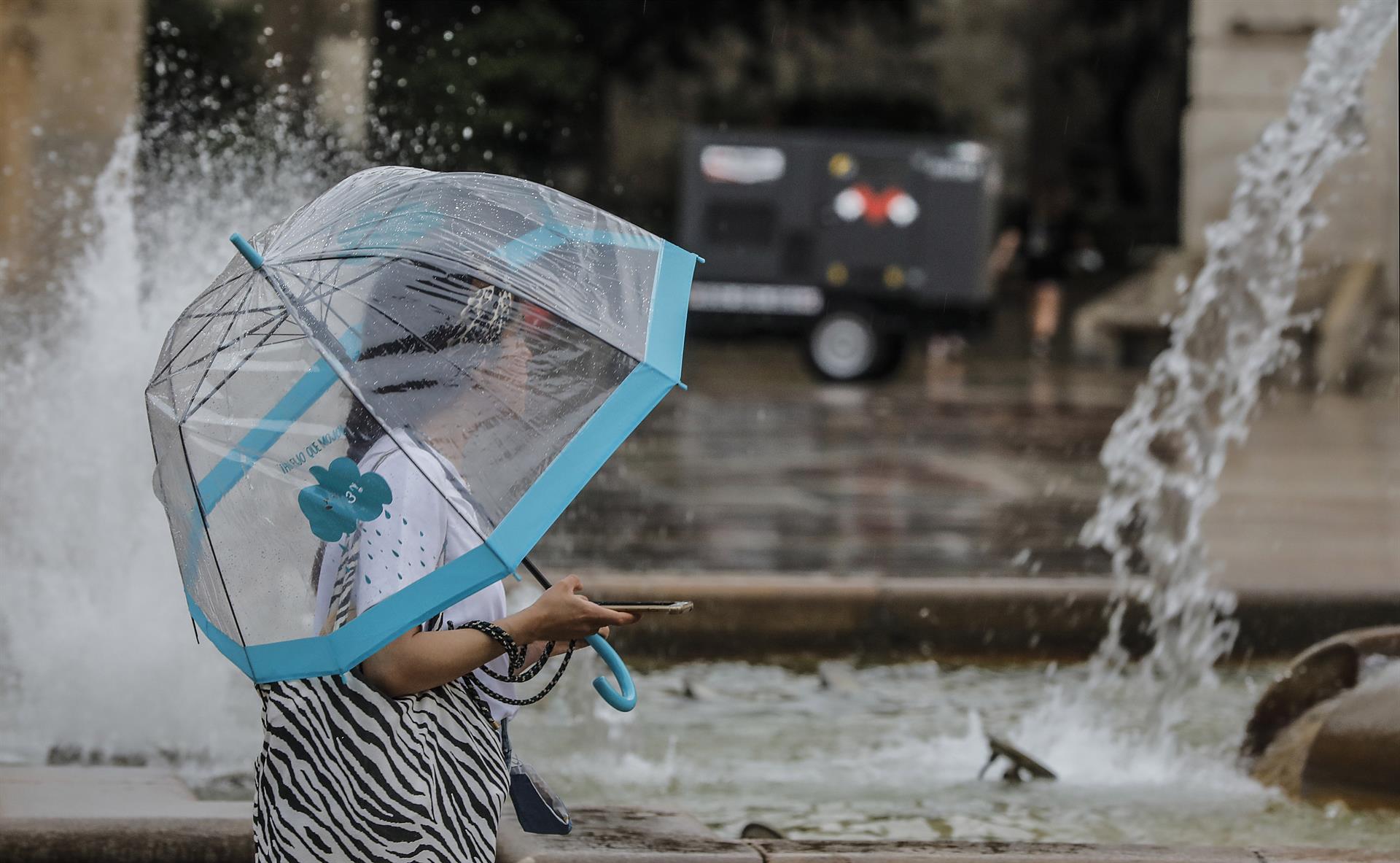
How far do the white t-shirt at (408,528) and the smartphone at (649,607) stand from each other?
220 millimetres

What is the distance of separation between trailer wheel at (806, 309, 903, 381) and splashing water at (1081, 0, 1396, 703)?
2578 mm

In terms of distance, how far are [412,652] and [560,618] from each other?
0.21 meters

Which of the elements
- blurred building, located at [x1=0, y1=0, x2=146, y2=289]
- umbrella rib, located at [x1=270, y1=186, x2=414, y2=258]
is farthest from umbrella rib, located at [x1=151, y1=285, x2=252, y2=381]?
blurred building, located at [x1=0, y1=0, x2=146, y2=289]

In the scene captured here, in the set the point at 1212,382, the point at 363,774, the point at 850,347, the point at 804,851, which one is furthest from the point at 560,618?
the point at 850,347

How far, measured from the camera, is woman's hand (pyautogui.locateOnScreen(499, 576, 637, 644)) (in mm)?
2699

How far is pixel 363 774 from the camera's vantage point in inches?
109

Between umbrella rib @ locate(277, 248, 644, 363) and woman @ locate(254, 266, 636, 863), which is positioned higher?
umbrella rib @ locate(277, 248, 644, 363)

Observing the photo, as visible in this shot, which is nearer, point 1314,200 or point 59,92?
point 59,92

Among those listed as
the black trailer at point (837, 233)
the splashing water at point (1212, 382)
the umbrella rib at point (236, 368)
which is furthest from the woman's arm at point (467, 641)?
the black trailer at point (837, 233)

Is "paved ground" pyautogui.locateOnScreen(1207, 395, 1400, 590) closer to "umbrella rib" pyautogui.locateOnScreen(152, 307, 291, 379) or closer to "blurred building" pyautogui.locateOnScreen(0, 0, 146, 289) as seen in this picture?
"umbrella rib" pyautogui.locateOnScreen(152, 307, 291, 379)

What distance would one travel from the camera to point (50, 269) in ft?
29.1

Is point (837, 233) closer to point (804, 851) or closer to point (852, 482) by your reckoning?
point (852, 482)

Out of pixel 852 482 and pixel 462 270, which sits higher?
pixel 462 270

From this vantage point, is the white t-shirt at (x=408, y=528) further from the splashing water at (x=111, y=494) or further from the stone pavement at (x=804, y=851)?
the splashing water at (x=111, y=494)
